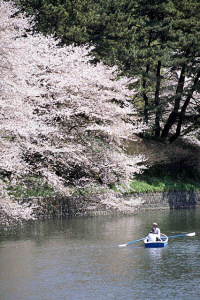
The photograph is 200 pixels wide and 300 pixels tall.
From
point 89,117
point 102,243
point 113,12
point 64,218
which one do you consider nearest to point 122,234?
point 102,243

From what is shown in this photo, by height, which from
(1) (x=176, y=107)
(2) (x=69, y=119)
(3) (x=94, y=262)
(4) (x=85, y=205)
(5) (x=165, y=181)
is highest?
(1) (x=176, y=107)

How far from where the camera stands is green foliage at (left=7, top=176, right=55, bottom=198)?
88.9 feet

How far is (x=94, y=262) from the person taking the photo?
18078mm

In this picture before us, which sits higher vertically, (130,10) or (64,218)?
(130,10)

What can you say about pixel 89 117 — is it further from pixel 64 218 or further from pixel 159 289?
pixel 159 289

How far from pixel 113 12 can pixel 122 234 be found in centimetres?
1803

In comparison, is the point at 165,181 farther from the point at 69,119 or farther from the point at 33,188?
the point at 33,188

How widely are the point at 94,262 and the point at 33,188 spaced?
10337 millimetres

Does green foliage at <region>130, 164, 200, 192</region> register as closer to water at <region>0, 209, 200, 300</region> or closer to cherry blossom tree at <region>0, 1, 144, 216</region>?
cherry blossom tree at <region>0, 1, 144, 216</region>

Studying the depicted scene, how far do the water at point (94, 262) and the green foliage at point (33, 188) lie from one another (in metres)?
1.87

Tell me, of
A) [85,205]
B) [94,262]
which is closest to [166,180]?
[85,205]

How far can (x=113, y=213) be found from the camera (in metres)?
30.8

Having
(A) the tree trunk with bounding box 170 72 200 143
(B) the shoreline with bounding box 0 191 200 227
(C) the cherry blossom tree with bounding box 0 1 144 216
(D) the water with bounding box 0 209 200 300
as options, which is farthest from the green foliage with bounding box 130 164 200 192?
(D) the water with bounding box 0 209 200 300

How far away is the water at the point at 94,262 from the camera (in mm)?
14438
